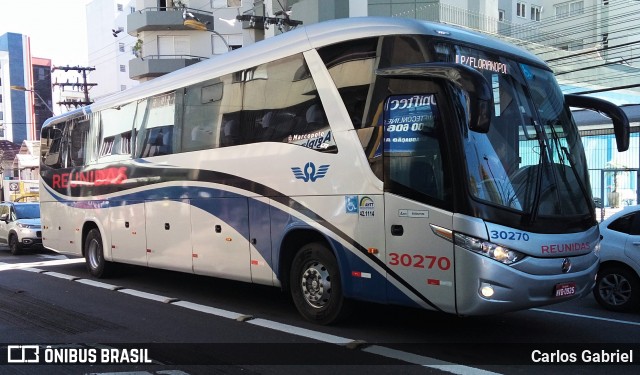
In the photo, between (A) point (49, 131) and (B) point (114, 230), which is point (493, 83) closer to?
(B) point (114, 230)

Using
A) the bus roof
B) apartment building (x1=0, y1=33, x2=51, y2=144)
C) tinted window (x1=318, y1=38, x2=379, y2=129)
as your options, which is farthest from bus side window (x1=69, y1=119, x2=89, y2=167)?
apartment building (x1=0, y1=33, x2=51, y2=144)

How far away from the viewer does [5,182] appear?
147 ft

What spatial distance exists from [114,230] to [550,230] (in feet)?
28.2

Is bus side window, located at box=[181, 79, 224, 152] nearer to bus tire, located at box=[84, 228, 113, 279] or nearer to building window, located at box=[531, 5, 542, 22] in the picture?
bus tire, located at box=[84, 228, 113, 279]

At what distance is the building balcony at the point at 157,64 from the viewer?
130ft

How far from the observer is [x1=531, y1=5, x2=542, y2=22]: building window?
3588 cm

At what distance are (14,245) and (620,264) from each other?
16.8 m

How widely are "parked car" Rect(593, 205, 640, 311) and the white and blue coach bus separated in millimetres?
1643

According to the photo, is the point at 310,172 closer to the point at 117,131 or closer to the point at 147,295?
the point at 147,295

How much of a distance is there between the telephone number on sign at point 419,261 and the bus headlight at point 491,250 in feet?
0.94

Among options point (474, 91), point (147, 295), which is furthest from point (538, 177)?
point (147, 295)

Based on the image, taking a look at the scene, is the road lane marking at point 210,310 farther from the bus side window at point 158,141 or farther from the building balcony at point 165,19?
the building balcony at point 165,19

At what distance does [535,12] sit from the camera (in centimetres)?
3616

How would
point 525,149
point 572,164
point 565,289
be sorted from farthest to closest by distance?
point 572,164, point 525,149, point 565,289
